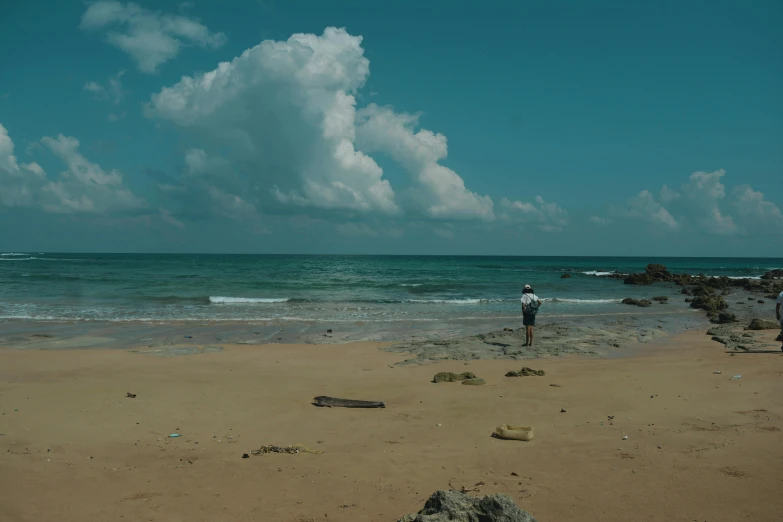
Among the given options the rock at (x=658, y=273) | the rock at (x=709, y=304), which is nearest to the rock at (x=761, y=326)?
the rock at (x=709, y=304)

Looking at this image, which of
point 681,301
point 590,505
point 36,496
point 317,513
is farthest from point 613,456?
point 681,301

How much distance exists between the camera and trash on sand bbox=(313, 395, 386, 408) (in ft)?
24.8

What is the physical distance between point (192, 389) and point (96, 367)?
3496 millimetres

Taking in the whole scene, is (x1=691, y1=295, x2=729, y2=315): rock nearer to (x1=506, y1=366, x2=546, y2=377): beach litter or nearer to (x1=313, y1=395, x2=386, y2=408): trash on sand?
(x1=506, y1=366, x2=546, y2=377): beach litter

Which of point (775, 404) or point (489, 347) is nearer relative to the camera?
point (775, 404)

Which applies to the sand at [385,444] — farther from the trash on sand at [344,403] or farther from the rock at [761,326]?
the rock at [761,326]

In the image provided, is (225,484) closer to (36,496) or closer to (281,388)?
(36,496)

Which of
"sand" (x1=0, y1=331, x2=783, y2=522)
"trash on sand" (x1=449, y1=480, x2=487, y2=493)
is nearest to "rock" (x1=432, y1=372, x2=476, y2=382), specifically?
"sand" (x1=0, y1=331, x2=783, y2=522)

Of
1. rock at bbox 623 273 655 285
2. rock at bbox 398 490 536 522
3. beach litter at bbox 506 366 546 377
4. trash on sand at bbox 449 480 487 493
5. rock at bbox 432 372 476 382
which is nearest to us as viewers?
rock at bbox 398 490 536 522

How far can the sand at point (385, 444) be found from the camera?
4.44 m

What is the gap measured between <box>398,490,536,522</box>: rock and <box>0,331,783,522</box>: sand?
878 mm

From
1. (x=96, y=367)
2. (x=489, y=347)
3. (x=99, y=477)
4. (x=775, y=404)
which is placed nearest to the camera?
(x=99, y=477)

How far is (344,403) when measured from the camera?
7.65 metres

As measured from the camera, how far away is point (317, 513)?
169 inches
